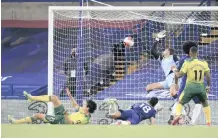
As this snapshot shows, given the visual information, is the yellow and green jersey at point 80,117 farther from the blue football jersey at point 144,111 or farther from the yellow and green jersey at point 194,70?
the yellow and green jersey at point 194,70

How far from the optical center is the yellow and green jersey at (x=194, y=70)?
847 cm

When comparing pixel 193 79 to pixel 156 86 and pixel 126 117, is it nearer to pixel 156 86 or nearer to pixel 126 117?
pixel 126 117

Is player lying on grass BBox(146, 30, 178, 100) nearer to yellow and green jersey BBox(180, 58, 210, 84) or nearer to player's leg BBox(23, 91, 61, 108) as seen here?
yellow and green jersey BBox(180, 58, 210, 84)

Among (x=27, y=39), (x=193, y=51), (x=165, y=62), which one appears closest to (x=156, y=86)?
(x=165, y=62)

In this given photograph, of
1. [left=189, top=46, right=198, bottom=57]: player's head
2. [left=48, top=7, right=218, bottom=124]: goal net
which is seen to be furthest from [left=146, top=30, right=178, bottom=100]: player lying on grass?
[left=189, top=46, right=198, bottom=57]: player's head

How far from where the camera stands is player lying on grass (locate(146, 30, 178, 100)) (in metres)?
11.1

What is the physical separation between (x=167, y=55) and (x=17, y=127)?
6.06 meters

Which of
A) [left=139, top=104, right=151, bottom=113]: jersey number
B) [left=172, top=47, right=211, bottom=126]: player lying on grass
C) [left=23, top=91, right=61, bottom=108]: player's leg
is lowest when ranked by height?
[left=139, top=104, right=151, bottom=113]: jersey number

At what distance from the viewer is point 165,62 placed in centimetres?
1141

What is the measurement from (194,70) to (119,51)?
16.0 ft

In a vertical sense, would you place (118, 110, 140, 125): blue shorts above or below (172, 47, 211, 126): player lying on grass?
below

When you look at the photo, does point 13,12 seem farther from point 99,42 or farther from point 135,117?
point 135,117

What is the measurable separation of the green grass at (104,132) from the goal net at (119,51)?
16.1 ft

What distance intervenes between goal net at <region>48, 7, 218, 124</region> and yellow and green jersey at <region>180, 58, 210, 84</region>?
5.96ft
